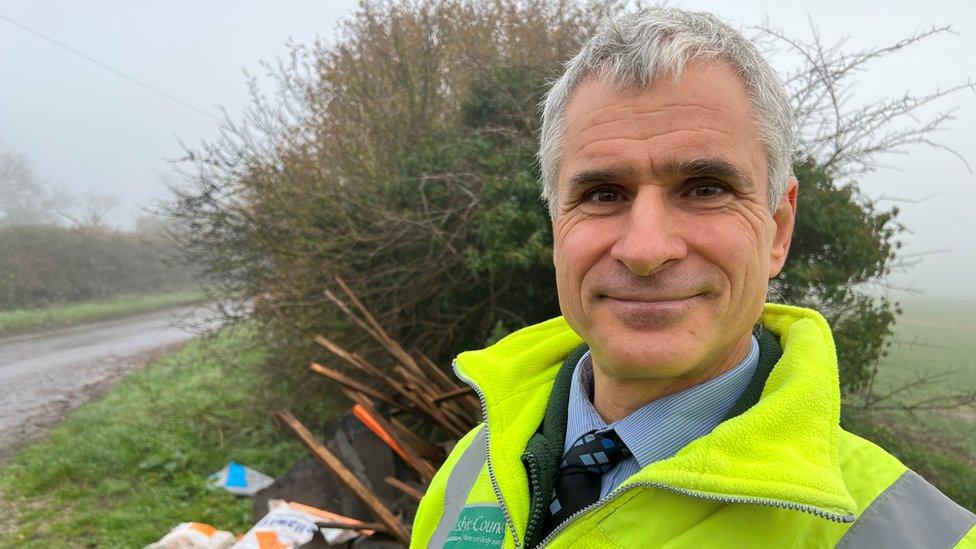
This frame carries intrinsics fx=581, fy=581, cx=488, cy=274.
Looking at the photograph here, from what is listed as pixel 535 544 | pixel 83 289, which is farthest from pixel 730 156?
pixel 83 289

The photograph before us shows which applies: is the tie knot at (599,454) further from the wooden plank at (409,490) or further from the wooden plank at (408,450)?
the wooden plank at (408,450)

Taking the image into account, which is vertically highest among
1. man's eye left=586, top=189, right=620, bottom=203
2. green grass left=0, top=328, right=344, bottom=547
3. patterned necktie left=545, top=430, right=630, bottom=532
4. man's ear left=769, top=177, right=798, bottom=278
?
man's eye left=586, top=189, right=620, bottom=203

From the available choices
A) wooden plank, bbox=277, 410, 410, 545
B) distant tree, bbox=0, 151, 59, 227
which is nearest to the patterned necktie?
wooden plank, bbox=277, 410, 410, 545

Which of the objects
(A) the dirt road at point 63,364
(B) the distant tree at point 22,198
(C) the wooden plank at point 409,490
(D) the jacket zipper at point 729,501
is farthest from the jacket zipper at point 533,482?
(B) the distant tree at point 22,198

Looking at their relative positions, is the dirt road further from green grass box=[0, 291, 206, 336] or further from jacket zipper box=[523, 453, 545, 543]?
jacket zipper box=[523, 453, 545, 543]

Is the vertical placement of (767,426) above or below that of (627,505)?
above

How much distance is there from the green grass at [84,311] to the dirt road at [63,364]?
477 millimetres

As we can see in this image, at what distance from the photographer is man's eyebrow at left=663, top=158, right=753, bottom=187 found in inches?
44.9

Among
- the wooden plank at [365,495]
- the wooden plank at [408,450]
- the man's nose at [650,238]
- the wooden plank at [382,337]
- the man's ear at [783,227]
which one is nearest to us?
the man's nose at [650,238]

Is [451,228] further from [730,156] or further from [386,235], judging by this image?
[730,156]

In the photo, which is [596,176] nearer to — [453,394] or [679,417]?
[679,417]

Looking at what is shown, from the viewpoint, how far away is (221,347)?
8.45 m

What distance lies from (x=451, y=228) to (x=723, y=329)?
530 cm

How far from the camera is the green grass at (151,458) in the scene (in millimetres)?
5176
